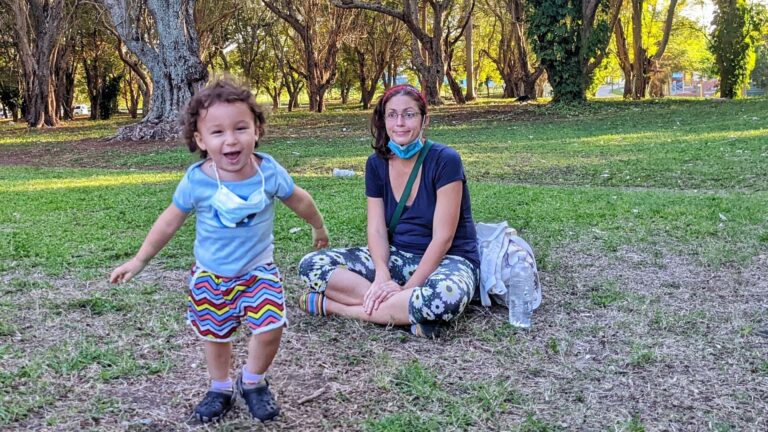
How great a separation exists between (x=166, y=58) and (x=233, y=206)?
13.9m

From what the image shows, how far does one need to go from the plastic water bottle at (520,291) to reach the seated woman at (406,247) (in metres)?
0.20

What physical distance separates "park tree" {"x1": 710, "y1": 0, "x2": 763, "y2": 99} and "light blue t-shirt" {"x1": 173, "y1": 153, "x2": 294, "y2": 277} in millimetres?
25408

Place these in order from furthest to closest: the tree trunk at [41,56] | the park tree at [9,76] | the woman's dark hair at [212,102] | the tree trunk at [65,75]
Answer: the park tree at [9,76] → the tree trunk at [65,75] → the tree trunk at [41,56] → the woman's dark hair at [212,102]

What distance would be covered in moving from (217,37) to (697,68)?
38.3 meters

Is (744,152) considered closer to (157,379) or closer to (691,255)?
(691,255)

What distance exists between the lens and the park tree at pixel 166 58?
15.1 meters

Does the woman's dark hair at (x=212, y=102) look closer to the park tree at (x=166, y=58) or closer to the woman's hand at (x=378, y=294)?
the woman's hand at (x=378, y=294)

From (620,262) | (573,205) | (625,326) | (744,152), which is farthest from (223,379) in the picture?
(744,152)

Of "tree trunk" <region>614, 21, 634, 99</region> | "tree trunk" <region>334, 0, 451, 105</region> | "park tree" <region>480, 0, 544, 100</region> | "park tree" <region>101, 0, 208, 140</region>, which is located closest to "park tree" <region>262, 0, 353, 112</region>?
"tree trunk" <region>334, 0, 451, 105</region>

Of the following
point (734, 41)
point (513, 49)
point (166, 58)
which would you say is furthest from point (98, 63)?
point (734, 41)

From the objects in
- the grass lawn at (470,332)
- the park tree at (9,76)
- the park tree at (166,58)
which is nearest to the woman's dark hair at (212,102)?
the grass lawn at (470,332)

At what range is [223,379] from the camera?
2.75 meters

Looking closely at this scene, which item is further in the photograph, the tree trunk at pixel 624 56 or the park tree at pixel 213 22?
the tree trunk at pixel 624 56

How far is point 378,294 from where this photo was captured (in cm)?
364
